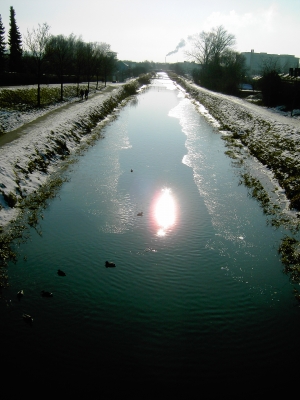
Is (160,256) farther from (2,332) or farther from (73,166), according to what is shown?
(73,166)

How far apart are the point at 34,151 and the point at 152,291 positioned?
35.6ft

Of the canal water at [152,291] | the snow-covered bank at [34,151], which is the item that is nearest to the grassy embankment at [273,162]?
the canal water at [152,291]

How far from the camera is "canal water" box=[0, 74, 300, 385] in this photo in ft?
17.8

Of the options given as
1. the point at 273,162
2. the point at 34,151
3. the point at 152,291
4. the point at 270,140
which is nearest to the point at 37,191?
the point at 34,151

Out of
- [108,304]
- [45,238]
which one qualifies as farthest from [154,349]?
[45,238]

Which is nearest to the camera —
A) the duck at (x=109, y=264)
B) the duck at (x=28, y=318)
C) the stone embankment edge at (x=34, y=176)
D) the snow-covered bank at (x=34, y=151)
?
the duck at (x=28, y=318)

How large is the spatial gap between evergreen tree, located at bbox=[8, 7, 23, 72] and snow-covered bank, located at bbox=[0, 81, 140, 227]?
31.5 m

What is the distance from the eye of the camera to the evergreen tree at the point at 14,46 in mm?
54312

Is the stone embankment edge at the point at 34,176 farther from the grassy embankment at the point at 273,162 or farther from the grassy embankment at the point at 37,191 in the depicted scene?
the grassy embankment at the point at 273,162

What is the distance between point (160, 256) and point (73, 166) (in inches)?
361

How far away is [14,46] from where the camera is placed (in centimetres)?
5741

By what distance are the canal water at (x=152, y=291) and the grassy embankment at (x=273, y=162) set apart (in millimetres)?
352

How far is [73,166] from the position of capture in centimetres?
1634

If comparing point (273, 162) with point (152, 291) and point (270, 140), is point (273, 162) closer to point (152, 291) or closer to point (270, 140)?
point (270, 140)
